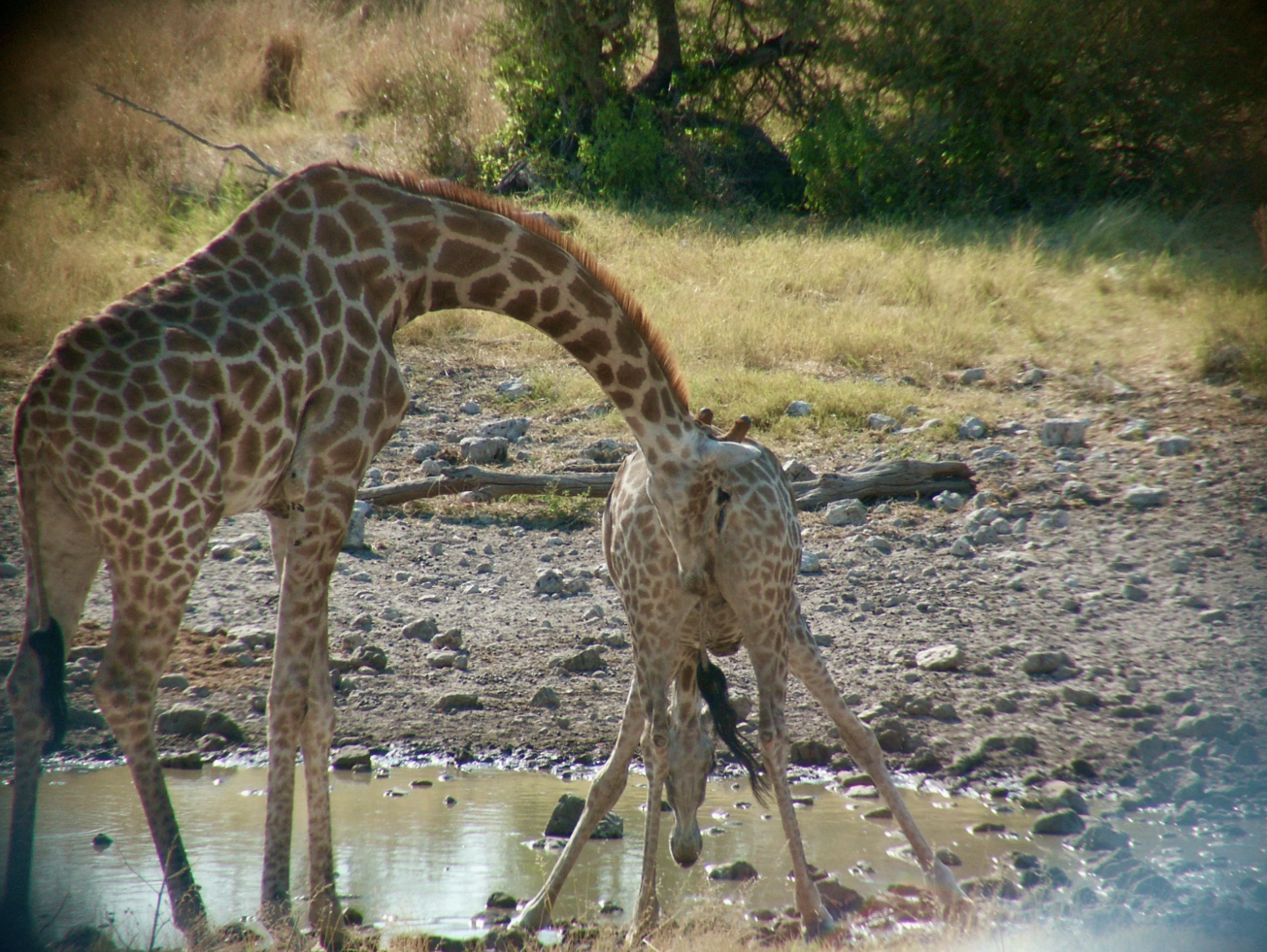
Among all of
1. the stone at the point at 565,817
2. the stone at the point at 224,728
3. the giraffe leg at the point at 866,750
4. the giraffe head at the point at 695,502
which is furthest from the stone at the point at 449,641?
the giraffe head at the point at 695,502

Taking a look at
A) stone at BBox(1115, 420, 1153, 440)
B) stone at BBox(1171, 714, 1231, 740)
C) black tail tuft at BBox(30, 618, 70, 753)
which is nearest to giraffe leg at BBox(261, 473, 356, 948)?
black tail tuft at BBox(30, 618, 70, 753)

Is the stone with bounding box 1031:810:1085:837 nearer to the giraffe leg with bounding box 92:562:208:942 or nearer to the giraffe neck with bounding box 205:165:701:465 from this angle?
the giraffe neck with bounding box 205:165:701:465

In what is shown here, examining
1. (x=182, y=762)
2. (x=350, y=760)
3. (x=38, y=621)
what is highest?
(x=38, y=621)

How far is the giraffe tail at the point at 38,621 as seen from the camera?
362 centimetres

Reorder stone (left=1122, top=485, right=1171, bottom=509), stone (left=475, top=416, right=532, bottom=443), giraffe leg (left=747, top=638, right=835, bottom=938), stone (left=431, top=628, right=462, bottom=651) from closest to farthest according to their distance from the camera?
giraffe leg (left=747, top=638, right=835, bottom=938), stone (left=431, top=628, right=462, bottom=651), stone (left=1122, top=485, right=1171, bottom=509), stone (left=475, top=416, right=532, bottom=443)

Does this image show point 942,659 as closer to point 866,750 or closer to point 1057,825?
point 1057,825

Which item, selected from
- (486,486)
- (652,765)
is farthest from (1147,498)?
(652,765)

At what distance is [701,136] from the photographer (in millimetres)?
16266

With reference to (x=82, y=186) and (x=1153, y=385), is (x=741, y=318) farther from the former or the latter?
(x=82, y=186)

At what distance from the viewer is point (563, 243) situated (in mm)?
4344

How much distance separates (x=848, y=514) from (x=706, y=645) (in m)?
3.47

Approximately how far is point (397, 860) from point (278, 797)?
0.94 meters

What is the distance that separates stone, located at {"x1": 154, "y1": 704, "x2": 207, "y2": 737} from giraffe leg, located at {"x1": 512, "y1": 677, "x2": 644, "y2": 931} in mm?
2155

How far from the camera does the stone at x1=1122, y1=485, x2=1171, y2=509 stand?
764 centimetres
